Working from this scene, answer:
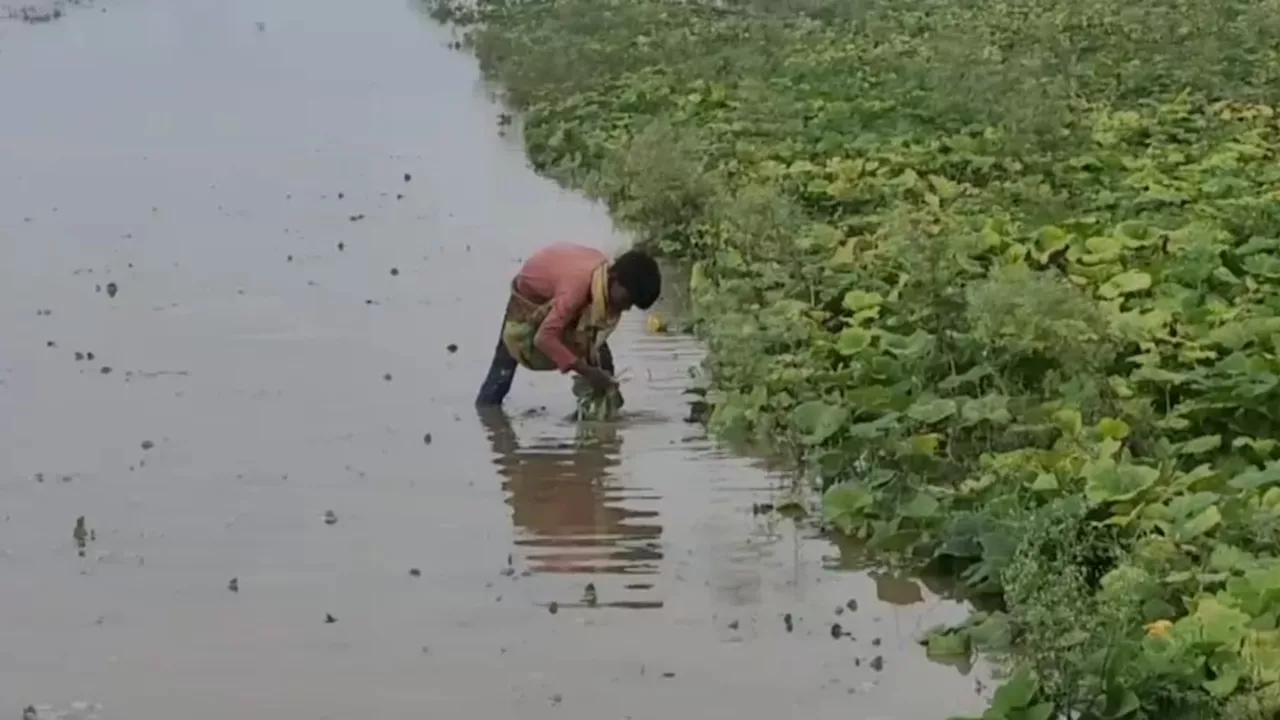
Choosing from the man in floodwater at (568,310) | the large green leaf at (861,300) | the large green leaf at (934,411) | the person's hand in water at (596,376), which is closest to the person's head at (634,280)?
the man in floodwater at (568,310)

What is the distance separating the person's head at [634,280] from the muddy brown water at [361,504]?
0.58 metres

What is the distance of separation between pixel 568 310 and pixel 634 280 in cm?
38

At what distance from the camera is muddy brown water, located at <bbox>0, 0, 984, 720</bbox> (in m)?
5.88

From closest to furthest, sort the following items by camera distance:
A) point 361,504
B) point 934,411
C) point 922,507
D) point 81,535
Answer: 1. point 922,507
2. point 81,535
3. point 934,411
4. point 361,504

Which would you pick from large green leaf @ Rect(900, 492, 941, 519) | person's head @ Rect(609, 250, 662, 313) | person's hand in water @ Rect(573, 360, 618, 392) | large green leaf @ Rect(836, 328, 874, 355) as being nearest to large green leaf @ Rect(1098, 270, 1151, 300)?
large green leaf @ Rect(836, 328, 874, 355)

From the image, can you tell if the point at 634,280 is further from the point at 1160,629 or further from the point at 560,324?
the point at 1160,629

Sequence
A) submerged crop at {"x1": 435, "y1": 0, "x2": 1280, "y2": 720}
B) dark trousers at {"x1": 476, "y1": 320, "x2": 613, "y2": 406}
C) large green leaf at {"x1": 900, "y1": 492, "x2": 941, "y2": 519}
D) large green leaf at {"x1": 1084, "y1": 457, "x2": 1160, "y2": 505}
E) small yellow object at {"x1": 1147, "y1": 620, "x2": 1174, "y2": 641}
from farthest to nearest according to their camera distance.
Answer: dark trousers at {"x1": 476, "y1": 320, "x2": 613, "y2": 406} < large green leaf at {"x1": 900, "y1": 492, "x2": 941, "y2": 519} < large green leaf at {"x1": 1084, "y1": 457, "x2": 1160, "y2": 505} < submerged crop at {"x1": 435, "y1": 0, "x2": 1280, "y2": 720} < small yellow object at {"x1": 1147, "y1": 620, "x2": 1174, "y2": 641}

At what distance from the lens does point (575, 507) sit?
7559 millimetres

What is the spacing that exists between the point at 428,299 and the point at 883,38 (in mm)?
9948

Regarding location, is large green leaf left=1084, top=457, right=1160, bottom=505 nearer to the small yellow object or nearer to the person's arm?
the small yellow object

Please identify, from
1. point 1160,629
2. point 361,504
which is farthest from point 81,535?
point 1160,629

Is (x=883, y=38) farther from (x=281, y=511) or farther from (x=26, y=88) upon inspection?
(x=281, y=511)

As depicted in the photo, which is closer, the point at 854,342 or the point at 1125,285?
the point at 854,342

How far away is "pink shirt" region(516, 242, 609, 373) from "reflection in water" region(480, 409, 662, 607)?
38 centimetres
